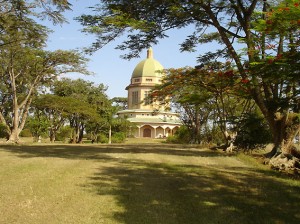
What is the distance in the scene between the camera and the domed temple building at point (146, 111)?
7150 centimetres

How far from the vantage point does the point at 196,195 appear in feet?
28.1

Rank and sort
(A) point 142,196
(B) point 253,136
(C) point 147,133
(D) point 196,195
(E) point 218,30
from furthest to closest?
(C) point 147,133
(B) point 253,136
(E) point 218,30
(D) point 196,195
(A) point 142,196

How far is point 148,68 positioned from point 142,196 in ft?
215

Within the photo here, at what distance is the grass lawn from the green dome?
60.7 m

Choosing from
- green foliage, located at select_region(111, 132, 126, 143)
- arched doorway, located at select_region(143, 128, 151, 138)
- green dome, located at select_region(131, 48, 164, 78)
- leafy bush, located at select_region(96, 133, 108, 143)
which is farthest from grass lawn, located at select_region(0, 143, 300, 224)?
arched doorway, located at select_region(143, 128, 151, 138)

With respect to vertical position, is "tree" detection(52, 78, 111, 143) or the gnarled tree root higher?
"tree" detection(52, 78, 111, 143)

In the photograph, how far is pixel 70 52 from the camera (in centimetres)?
3050

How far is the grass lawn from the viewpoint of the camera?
685 cm

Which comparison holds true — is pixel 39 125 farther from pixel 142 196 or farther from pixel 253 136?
pixel 142 196

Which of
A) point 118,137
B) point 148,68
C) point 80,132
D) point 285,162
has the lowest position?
point 285,162

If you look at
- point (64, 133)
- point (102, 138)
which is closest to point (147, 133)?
point (64, 133)

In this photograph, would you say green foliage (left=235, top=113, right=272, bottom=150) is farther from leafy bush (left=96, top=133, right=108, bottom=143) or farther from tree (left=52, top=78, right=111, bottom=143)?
leafy bush (left=96, top=133, right=108, bottom=143)

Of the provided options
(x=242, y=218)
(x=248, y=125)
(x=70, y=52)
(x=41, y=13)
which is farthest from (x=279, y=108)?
(x=70, y=52)

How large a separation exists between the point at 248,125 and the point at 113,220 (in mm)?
14898
